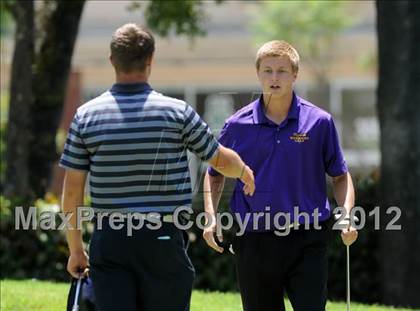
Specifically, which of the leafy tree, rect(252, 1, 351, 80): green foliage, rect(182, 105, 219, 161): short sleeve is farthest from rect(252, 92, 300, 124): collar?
rect(252, 1, 351, 80): green foliage

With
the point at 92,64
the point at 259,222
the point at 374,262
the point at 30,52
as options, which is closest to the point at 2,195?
the point at 30,52

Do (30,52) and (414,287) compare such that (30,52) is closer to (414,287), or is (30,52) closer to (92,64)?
(414,287)

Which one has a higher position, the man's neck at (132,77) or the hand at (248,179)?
the man's neck at (132,77)

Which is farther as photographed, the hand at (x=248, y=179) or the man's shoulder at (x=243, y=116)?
the man's shoulder at (x=243, y=116)

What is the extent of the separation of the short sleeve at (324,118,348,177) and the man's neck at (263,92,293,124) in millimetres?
253

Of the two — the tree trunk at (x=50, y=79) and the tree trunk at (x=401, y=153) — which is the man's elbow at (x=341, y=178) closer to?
the tree trunk at (x=401, y=153)

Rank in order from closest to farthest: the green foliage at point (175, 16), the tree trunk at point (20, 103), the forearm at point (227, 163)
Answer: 1. the forearm at point (227, 163)
2. the tree trunk at point (20, 103)
3. the green foliage at point (175, 16)

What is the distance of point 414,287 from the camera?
10578 mm

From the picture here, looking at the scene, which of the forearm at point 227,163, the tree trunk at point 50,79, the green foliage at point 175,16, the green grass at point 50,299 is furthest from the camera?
the green foliage at point 175,16

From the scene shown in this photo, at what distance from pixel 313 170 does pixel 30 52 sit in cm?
762

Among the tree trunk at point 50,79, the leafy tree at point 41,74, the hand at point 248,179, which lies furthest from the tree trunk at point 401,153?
the hand at point 248,179

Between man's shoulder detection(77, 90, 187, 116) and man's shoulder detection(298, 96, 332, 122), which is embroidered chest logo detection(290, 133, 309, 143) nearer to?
man's shoulder detection(298, 96, 332, 122)

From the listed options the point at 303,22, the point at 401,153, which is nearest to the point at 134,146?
the point at 401,153

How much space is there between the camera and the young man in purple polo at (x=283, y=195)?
5180mm
